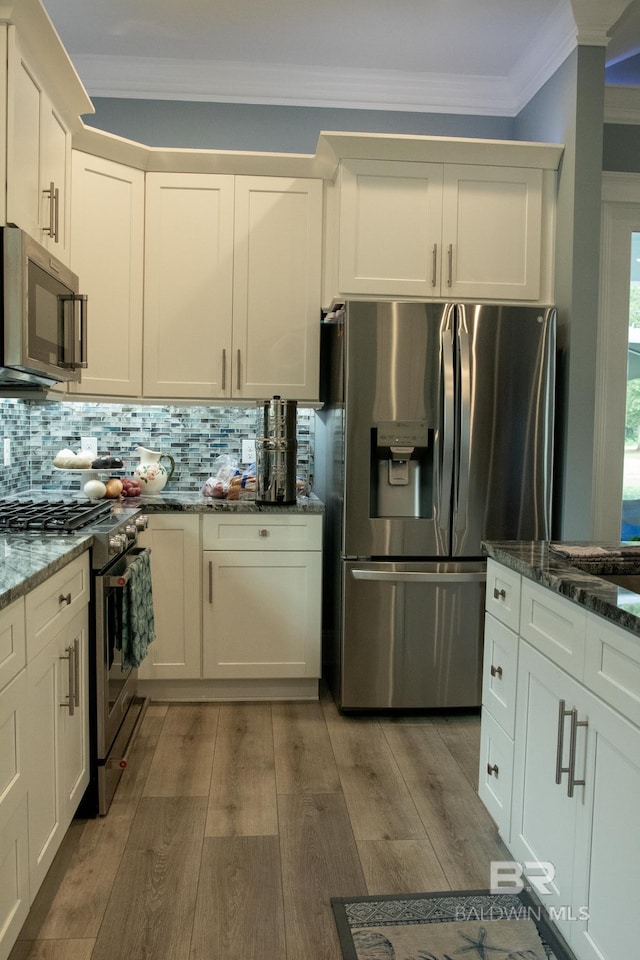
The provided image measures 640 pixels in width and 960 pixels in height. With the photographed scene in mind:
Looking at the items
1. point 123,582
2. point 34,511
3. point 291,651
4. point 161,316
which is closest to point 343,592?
point 291,651

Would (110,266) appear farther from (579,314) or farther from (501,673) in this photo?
(501,673)

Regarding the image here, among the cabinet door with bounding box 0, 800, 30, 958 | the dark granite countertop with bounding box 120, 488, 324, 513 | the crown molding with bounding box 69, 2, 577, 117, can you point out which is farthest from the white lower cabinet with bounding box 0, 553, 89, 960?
the crown molding with bounding box 69, 2, 577, 117

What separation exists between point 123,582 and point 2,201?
3.93ft

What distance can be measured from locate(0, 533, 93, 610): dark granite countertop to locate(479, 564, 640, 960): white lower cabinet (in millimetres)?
1205

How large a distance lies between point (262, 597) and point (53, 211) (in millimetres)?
1765

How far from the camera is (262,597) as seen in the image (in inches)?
134

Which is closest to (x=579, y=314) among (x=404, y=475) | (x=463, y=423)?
(x=463, y=423)

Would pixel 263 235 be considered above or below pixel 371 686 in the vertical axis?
above

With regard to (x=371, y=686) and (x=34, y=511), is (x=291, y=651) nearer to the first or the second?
(x=371, y=686)

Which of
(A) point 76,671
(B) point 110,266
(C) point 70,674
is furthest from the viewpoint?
(B) point 110,266

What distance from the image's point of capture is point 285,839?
2295mm

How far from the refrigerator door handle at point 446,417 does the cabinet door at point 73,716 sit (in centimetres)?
155

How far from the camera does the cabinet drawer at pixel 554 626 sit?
1.67 m

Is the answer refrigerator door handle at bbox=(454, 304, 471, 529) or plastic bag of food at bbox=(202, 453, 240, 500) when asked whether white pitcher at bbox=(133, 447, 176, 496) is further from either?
refrigerator door handle at bbox=(454, 304, 471, 529)
